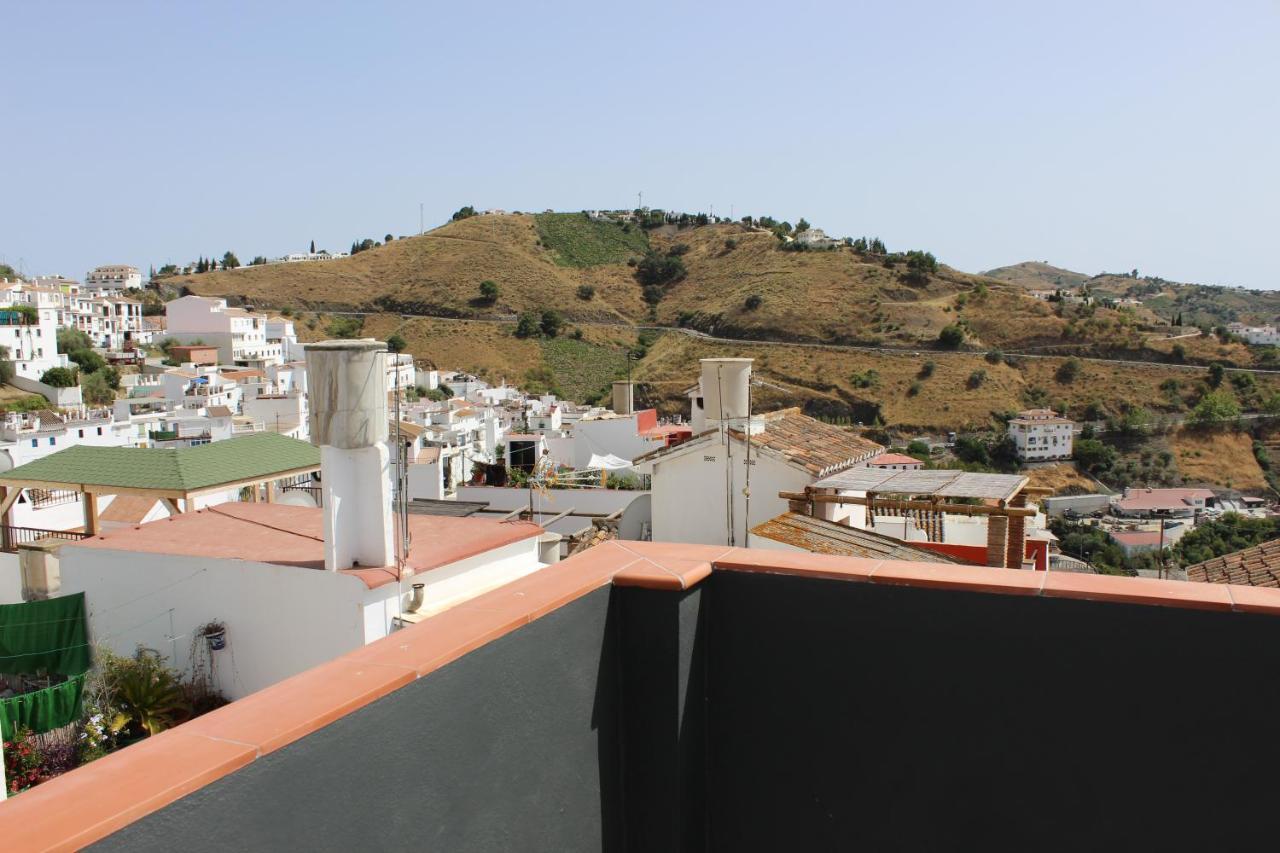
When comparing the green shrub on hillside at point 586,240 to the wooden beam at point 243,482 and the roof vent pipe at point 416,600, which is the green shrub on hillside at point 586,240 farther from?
Answer: the roof vent pipe at point 416,600

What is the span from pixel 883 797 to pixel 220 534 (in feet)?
21.6

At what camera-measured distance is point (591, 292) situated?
70.1 meters

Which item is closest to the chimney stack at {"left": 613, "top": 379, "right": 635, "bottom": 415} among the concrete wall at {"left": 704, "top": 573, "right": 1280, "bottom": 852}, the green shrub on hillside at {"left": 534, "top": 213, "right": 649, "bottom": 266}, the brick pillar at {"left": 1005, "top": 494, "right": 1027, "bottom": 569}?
the brick pillar at {"left": 1005, "top": 494, "right": 1027, "bottom": 569}

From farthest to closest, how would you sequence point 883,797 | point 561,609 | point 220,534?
point 220,534
point 883,797
point 561,609

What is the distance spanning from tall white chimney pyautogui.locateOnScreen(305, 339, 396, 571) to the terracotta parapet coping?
434 centimetres

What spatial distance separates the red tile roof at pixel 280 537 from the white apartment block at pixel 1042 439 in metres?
41.0

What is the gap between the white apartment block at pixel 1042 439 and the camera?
1757 inches

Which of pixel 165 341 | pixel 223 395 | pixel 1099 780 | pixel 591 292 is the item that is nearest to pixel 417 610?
pixel 1099 780

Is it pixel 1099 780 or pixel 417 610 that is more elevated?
pixel 1099 780

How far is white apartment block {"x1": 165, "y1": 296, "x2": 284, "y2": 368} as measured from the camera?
51.4m

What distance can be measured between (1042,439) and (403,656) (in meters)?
47.4

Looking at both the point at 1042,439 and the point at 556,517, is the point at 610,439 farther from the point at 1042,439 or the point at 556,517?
the point at 1042,439

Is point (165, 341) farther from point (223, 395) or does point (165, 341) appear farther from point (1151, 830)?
point (1151, 830)

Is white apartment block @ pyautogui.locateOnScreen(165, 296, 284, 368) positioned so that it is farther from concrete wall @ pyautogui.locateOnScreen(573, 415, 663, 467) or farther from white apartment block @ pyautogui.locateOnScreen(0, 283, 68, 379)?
concrete wall @ pyautogui.locateOnScreen(573, 415, 663, 467)
